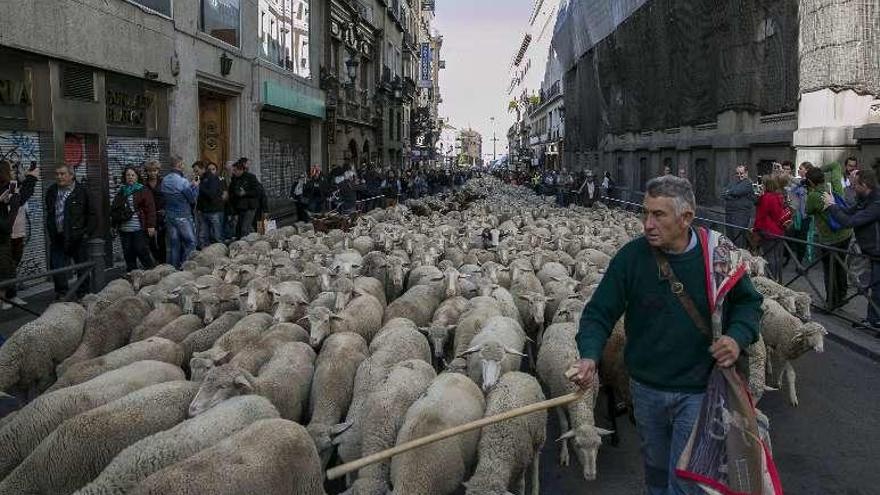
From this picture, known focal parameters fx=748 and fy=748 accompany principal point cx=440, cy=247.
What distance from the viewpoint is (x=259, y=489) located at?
371 centimetres

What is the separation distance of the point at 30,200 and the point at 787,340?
1006cm

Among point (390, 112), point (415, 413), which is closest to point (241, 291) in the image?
point (415, 413)

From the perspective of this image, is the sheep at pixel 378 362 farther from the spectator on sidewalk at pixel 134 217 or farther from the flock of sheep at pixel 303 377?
the spectator on sidewalk at pixel 134 217

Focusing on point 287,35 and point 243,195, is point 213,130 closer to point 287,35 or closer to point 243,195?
point 243,195

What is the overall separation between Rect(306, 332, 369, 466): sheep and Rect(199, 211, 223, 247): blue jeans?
7.40 meters

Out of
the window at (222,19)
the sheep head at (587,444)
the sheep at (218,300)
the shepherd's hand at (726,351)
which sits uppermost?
the window at (222,19)

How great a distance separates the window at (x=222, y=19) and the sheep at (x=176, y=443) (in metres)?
14.6

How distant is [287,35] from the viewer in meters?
24.9

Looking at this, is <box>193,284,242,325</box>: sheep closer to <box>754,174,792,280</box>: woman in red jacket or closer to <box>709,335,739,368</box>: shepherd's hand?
<box>709,335,739,368</box>: shepherd's hand

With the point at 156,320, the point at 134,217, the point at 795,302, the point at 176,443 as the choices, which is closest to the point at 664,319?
the point at 176,443

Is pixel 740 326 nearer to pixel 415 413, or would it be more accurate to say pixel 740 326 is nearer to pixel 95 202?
pixel 415 413

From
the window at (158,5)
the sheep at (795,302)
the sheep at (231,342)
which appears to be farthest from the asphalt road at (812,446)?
the window at (158,5)

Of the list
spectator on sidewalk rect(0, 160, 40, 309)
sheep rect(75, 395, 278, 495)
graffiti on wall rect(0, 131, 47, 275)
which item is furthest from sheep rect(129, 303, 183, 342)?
graffiti on wall rect(0, 131, 47, 275)

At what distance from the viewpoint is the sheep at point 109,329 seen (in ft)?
21.3
